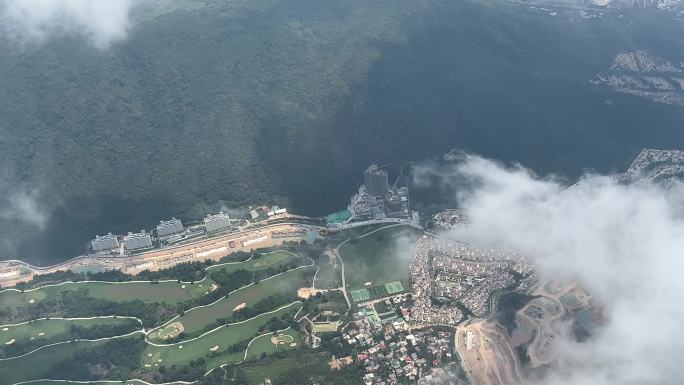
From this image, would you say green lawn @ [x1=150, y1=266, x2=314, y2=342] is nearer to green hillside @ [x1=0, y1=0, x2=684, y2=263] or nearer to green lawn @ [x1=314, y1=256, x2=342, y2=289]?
green lawn @ [x1=314, y1=256, x2=342, y2=289]

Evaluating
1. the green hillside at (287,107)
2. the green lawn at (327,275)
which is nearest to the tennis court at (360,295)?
the green lawn at (327,275)

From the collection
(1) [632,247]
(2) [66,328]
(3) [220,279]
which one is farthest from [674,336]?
(2) [66,328]

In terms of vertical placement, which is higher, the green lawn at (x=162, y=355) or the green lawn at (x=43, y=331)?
the green lawn at (x=43, y=331)

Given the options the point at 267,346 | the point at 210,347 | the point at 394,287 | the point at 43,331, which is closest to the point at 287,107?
the point at 394,287

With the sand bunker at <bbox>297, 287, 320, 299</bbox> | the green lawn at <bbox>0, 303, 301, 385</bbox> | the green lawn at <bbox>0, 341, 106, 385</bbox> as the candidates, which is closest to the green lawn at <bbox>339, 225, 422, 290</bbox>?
the sand bunker at <bbox>297, 287, 320, 299</bbox>

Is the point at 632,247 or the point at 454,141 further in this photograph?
the point at 454,141

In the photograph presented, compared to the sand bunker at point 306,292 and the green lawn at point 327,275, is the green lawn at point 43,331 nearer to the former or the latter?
the sand bunker at point 306,292

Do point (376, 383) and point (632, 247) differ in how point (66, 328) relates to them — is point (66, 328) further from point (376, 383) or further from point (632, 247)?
point (632, 247)
